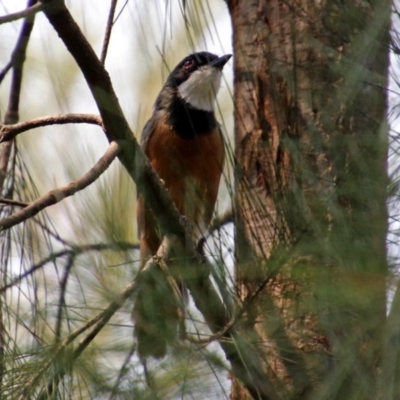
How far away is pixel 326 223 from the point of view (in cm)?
172

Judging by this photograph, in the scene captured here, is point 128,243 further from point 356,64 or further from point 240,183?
point 356,64

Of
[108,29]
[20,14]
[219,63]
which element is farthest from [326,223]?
[219,63]

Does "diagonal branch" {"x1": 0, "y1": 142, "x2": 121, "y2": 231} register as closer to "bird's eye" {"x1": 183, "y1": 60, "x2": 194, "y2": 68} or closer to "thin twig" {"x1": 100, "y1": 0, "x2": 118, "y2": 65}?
"thin twig" {"x1": 100, "y1": 0, "x2": 118, "y2": 65}

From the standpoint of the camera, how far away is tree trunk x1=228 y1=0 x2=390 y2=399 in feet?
5.14

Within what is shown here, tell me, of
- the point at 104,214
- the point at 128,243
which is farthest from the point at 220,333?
the point at 104,214

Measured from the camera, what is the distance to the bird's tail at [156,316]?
1790 millimetres

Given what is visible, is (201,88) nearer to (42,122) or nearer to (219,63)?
(219,63)

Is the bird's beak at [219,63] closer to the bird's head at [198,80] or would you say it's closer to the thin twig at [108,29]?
the bird's head at [198,80]

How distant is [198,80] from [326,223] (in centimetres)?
305

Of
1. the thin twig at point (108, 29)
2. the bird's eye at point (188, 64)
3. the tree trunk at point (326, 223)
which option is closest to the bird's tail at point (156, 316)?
the tree trunk at point (326, 223)

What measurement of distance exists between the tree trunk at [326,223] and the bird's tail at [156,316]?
0.17 m

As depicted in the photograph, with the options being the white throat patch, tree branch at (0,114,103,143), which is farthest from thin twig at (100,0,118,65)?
the white throat patch

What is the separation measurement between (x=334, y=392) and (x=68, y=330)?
0.91 meters

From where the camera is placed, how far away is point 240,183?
1.97m
